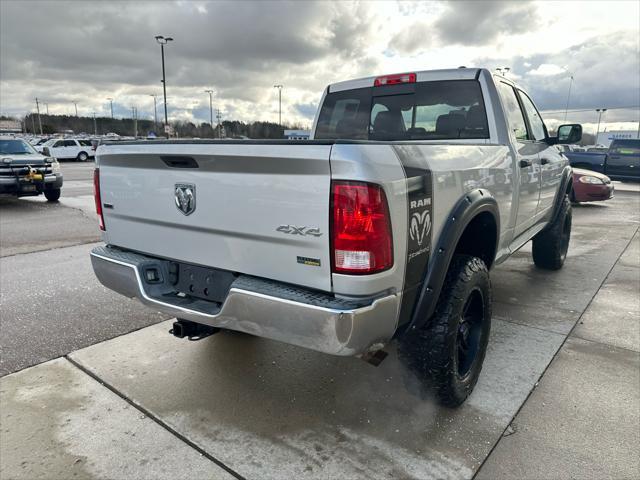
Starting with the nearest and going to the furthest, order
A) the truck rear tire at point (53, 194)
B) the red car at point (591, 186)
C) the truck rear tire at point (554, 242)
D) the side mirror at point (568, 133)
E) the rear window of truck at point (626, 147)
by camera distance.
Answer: the side mirror at point (568, 133)
the truck rear tire at point (554, 242)
the red car at point (591, 186)
the truck rear tire at point (53, 194)
the rear window of truck at point (626, 147)

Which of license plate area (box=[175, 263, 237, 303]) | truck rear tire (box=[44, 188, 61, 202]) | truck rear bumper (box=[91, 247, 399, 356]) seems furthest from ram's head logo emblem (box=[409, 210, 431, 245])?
truck rear tire (box=[44, 188, 61, 202])

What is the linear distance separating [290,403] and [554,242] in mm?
4099

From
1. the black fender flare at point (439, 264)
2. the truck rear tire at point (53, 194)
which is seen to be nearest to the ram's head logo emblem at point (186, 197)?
the black fender flare at point (439, 264)

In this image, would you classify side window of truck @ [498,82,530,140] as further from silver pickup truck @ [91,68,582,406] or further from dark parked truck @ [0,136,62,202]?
dark parked truck @ [0,136,62,202]

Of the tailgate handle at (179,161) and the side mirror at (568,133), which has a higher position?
the side mirror at (568,133)

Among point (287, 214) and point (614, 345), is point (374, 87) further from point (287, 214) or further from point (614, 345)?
point (614, 345)

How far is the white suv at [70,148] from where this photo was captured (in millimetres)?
30906

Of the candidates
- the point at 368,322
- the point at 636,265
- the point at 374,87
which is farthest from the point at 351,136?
the point at 636,265

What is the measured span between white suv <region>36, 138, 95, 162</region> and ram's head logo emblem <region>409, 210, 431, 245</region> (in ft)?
110

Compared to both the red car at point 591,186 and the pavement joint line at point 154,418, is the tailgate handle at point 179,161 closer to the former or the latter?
the pavement joint line at point 154,418

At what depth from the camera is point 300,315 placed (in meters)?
2.04

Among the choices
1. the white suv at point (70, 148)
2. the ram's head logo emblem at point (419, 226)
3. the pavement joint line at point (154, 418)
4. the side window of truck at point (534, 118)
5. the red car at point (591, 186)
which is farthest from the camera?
the white suv at point (70, 148)

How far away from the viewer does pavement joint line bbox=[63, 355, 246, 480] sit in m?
2.31


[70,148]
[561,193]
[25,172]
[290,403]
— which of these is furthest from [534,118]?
[70,148]
